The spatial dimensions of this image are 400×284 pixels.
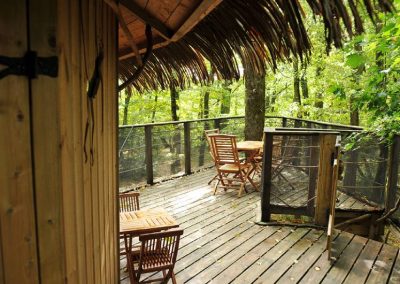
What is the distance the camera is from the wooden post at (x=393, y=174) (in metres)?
5.27

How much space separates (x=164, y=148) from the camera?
750 cm

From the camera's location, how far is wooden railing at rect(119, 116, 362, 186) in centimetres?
671

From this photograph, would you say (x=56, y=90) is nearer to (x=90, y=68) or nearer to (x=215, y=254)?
(x=90, y=68)

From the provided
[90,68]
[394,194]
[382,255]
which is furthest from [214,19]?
[394,194]

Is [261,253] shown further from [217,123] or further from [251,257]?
[217,123]

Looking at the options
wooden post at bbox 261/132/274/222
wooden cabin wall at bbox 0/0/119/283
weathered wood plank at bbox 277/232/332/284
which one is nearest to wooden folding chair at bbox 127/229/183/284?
weathered wood plank at bbox 277/232/332/284

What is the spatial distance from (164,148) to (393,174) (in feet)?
15.4

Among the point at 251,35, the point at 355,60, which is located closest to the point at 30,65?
the point at 251,35

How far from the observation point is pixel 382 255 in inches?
169

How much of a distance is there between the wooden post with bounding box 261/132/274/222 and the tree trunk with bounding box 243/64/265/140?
3521mm

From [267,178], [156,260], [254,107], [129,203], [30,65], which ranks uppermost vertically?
[254,107]

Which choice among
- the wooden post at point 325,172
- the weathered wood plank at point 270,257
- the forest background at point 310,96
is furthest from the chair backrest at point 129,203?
the wooden post at point 325,172

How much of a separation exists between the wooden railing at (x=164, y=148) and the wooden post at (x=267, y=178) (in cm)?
272

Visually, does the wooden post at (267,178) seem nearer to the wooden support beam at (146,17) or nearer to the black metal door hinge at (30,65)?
the wooden support beam at (146,17)
